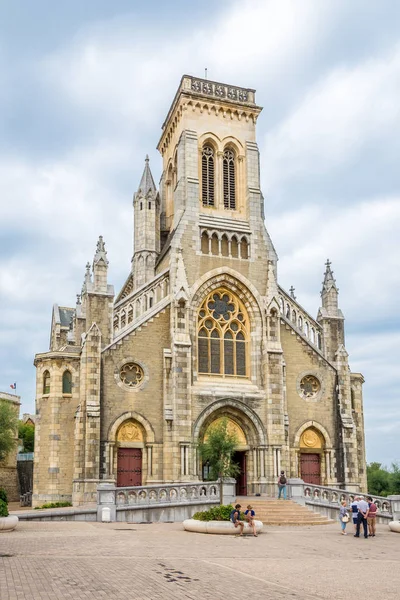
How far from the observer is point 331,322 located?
40594 millimetres

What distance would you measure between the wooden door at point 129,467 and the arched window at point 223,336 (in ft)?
18.8

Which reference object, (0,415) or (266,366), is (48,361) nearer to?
(0,415)

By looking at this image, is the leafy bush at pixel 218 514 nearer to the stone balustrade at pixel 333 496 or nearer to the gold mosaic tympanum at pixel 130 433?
the stone balustrade at pixel 333 496

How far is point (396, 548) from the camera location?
71.0 feet

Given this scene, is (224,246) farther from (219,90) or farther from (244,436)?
(244,436)

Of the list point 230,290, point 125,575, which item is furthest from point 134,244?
point 125,575

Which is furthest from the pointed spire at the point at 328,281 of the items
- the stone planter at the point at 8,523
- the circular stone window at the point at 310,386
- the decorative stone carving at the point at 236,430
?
the stone planter at the point at 8,523

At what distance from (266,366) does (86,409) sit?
1028cm

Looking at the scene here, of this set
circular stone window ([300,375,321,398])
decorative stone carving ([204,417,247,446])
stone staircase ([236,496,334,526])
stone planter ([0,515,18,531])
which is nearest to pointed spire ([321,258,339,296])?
circular stone window ([300,375,321,398])

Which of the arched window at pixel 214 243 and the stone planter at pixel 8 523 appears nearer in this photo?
the stone planter at pixel 8 523

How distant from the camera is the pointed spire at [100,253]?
3687 cm

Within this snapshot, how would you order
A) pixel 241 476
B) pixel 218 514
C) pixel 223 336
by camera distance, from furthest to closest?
pixel 223 336 < pixel 241 476 < pixel 218 514

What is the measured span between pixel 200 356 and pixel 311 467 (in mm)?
9045

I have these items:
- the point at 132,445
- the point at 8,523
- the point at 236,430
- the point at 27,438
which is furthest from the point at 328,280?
the point at 27,438
